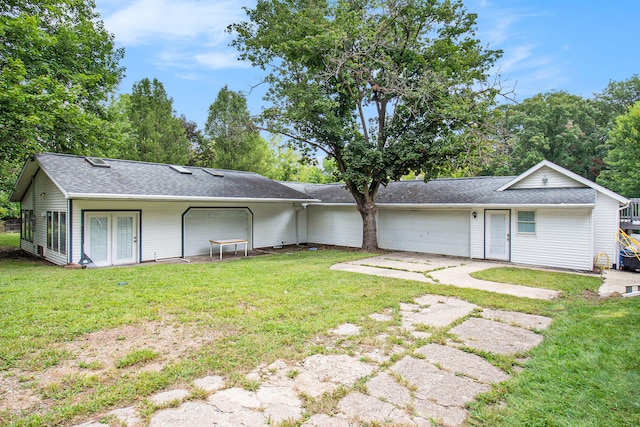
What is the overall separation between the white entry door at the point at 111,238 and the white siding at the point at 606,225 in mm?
14480

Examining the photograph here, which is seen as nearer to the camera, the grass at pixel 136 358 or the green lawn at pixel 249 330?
the green lawn at pixel 249 330

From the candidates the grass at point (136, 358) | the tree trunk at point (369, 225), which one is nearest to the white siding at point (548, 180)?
the tree trunk at point (369, 225)

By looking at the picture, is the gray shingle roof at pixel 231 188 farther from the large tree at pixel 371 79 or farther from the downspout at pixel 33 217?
the large tree at pixel 371 79

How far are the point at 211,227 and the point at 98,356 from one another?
10.0 meters

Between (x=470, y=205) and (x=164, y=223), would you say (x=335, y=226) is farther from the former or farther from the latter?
(x=164, y=223)

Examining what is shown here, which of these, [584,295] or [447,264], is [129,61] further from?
[584,295]

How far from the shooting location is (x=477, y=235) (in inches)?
489

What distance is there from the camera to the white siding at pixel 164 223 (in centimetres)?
1022

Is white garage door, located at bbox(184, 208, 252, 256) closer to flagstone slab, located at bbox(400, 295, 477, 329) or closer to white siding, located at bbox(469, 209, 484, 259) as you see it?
white siding, located at bbox(469, 209, 484, 259)

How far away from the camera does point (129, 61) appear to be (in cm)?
1808

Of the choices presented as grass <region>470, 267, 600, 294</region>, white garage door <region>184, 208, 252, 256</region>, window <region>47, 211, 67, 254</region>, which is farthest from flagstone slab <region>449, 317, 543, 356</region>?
window <region>47, 211, 67, 254</region>

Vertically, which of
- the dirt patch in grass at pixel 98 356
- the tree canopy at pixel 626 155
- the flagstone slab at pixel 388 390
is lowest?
the flagstone slab at pixel 388 390

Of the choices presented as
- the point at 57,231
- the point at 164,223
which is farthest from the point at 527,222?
the point at 57,231

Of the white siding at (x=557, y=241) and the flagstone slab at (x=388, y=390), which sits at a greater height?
the white siding at (x=557, y=241)
